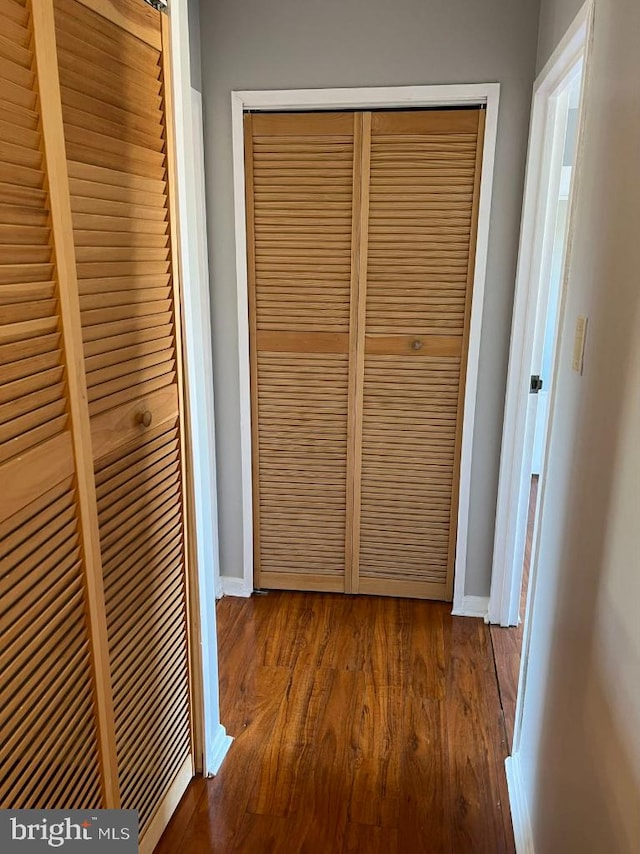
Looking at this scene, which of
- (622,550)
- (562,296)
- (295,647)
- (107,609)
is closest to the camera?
(622,550)

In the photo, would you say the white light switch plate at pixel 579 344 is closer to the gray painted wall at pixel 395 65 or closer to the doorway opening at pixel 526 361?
the doorway opening at pixel 526 361

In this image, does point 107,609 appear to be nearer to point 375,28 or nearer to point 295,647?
point 295,647

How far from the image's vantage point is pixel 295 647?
97.8 inches

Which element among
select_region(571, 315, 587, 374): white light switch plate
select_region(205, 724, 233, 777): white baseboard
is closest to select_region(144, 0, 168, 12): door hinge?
select_region(571, 315, 587, 374): white light switch plate

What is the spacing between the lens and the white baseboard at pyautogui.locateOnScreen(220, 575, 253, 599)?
285 cm

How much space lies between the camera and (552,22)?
76.9 inches

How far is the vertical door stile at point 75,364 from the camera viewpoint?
1.04 metres

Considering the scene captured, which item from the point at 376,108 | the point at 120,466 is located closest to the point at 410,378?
the point at 376,108

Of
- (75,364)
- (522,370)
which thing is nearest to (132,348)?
(75,364)

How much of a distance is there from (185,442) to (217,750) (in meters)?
0.95

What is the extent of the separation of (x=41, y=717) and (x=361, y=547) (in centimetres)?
181

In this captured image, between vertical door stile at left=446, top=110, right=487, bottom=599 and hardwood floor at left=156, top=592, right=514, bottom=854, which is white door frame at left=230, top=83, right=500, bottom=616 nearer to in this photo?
vertical door stile at left=446, top=110, right=487, bottom=599

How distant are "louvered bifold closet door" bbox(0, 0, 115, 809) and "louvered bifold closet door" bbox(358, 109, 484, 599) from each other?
5.15ft

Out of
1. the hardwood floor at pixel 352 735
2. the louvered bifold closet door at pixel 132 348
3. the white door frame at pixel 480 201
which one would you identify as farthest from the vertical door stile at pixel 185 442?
the white door frame at pixel 480 201
